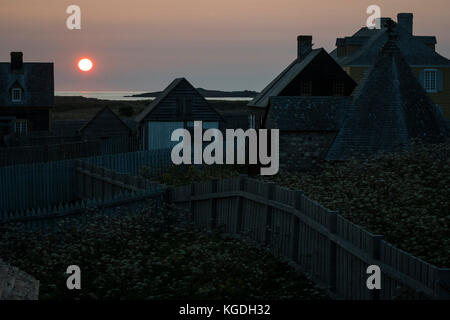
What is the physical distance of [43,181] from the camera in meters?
27.8

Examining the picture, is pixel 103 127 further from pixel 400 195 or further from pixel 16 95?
pixel 400 195

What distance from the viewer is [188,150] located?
1312 inches

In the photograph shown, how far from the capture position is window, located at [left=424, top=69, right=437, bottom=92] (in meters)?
52.6

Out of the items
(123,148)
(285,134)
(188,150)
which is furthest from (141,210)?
(123,148)

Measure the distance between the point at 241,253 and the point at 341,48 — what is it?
43925mm

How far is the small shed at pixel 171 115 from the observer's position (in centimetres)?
4916

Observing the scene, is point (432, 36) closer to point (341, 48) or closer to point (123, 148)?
point (341, 48)

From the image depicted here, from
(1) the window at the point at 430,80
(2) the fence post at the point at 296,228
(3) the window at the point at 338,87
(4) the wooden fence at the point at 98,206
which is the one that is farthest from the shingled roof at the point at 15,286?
(1) the window at the point at 430,80

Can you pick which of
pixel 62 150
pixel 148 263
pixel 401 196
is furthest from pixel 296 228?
pixel 62 150

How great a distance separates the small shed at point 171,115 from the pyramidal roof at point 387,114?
2320 centimetres

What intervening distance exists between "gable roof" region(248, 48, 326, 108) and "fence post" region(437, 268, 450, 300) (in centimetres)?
3519

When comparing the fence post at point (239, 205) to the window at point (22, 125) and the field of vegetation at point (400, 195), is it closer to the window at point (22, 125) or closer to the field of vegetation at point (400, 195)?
the field of vegetation at point (400, 195)

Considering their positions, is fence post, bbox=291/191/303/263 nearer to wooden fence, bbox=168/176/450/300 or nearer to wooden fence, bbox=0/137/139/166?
wooden fence, bbox=168/176/450/300

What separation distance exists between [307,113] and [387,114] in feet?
13.9
